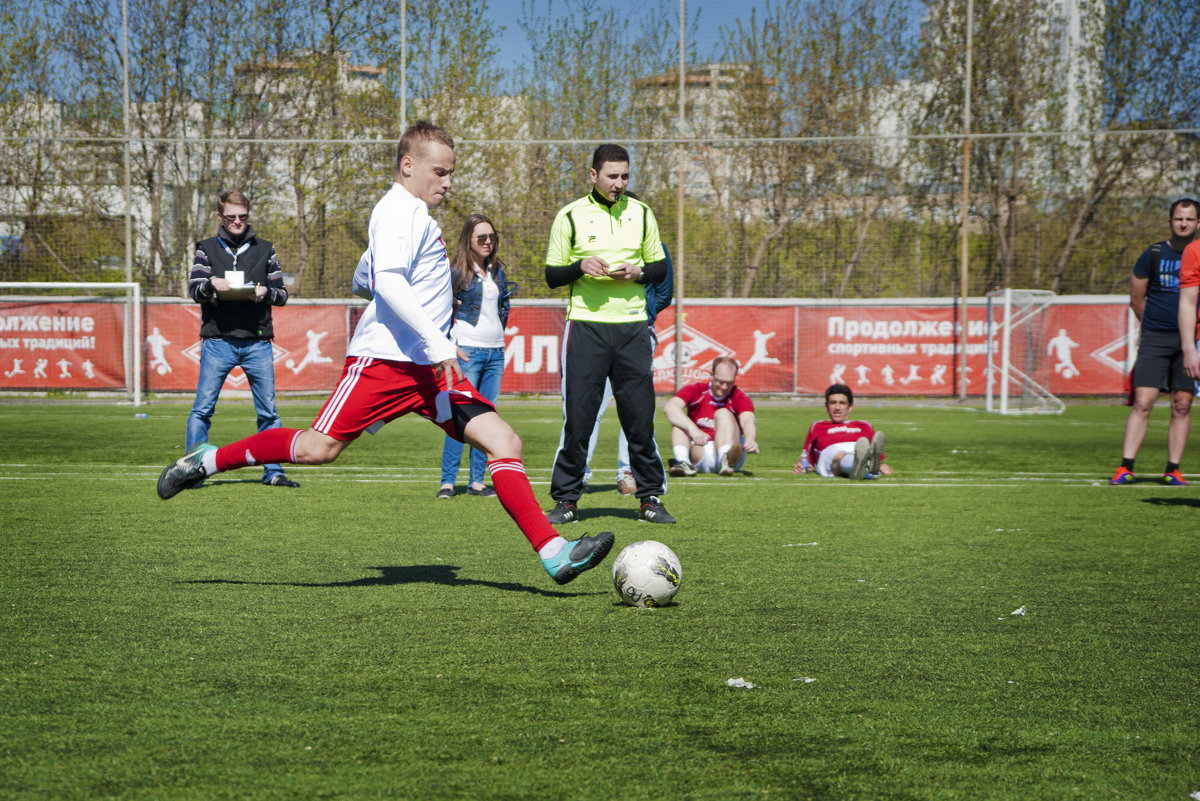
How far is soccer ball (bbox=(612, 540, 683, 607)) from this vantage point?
436cm

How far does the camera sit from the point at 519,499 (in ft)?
15.0

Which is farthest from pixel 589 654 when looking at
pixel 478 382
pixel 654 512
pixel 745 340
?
pixel 745 340

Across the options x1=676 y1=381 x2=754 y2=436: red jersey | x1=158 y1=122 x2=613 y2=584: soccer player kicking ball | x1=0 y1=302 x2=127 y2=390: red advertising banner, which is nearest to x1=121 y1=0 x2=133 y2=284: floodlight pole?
x1=0 y1=302 x2=127 y2=390: red advertising banner

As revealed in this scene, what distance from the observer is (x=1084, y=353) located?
19109 millimetres

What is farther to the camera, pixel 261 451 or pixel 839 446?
pixel 839 446

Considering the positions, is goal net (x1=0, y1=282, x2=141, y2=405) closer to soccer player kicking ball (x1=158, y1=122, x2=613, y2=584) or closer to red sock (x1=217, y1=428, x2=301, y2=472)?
red sock (x1=217, y1=428, x2=301, y2=472)

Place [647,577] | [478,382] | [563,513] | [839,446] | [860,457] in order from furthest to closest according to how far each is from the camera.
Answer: [839,446] < [860,457] < [478,382] < [563,513] < [647,577]

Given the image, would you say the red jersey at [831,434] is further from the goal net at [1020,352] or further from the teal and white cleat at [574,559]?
the goal net at [1020,352]

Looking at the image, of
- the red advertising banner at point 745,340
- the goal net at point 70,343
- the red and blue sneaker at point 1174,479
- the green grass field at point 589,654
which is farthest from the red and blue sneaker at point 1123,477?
the goal net at point 70,343

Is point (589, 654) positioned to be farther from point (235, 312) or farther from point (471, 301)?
point (235, 312)

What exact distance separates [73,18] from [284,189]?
5.30 m

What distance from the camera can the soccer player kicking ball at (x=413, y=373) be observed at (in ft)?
14.7

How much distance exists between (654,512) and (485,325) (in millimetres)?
2163

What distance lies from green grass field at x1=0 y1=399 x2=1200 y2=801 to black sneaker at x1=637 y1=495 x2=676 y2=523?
0.56 feet
